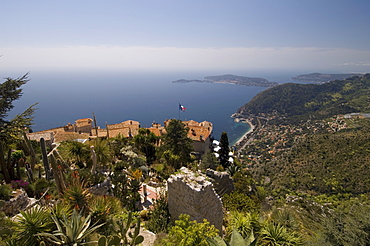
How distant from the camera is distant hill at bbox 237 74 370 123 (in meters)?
120

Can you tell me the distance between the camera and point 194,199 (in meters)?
7.18

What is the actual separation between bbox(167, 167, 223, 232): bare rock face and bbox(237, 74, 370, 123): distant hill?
11447cm

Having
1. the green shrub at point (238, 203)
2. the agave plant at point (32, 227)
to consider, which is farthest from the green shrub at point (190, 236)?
the green shrub at point (238, 203)

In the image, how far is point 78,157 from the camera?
36.2 ft

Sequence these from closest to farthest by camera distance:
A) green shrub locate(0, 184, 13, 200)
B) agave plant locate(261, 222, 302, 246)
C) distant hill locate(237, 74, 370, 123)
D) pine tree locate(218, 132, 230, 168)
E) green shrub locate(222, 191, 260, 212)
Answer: agave plant locate(261, 222, 302, 246), green shrub locate(0, 184, 13, 200), green shrub locate(222, 191, 260, 212), pine tree locate(218, 132, 230, 168), distant hill locate(237, 74, 370, 123)

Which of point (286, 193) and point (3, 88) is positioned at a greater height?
point (3, 88)

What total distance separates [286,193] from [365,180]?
12502 millimetres

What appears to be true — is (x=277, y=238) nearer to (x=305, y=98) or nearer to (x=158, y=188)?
(x=158, y=188)

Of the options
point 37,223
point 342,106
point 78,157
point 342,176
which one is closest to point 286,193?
point 342,176

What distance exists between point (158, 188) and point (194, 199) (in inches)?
224

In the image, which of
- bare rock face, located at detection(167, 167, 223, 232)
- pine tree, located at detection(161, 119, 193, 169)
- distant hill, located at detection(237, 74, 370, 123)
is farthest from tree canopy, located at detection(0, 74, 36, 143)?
distant hill, located at detection(237, 74, 370, 123)

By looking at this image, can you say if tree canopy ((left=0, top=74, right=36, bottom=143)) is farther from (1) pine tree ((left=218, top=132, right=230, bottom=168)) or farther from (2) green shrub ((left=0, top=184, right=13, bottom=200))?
(1) pine tree ((left=218, top=132, right=230, bottom=168))

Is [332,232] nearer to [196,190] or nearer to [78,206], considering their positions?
[196,190]

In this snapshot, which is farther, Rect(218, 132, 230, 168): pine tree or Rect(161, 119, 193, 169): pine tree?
Rect(218, 132, 230, 168): pine tree
